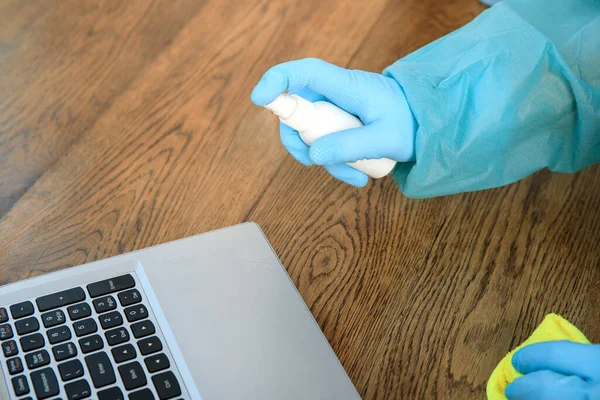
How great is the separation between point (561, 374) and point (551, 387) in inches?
0.7

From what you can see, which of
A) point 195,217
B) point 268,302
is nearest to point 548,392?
point 268,302

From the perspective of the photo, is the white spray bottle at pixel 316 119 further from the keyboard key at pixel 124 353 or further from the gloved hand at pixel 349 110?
the keyboard key at pixel 124 353

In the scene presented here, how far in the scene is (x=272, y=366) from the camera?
49 cm

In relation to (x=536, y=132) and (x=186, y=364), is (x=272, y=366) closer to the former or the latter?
(x=186, y=364)

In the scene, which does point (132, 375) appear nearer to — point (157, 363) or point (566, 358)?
point (157, 363)

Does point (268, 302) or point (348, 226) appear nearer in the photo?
point (268, 302)

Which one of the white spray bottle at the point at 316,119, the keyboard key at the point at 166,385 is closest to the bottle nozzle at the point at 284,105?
the white spray bottle at the point at 316,119

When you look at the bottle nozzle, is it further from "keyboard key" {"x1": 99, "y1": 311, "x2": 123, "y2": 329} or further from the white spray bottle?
"keyboard key" {"x1": 99, "y1": 311, "x2": 123, "y2": 329}

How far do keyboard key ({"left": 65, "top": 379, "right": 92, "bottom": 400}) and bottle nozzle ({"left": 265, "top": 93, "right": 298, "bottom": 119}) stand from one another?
253 millimetres

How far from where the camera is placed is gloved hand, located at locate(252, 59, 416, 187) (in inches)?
21.2

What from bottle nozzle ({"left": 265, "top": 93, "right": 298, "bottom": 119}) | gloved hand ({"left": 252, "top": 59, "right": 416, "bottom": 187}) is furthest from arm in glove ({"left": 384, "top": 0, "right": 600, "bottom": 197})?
bottle nozzle ({"left": 265, "top": 93, "right": 298, "bottom": 119})

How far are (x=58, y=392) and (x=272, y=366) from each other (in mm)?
153

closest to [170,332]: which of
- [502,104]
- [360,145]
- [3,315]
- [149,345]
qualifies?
[149,345]

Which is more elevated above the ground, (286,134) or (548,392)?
(286,134)
